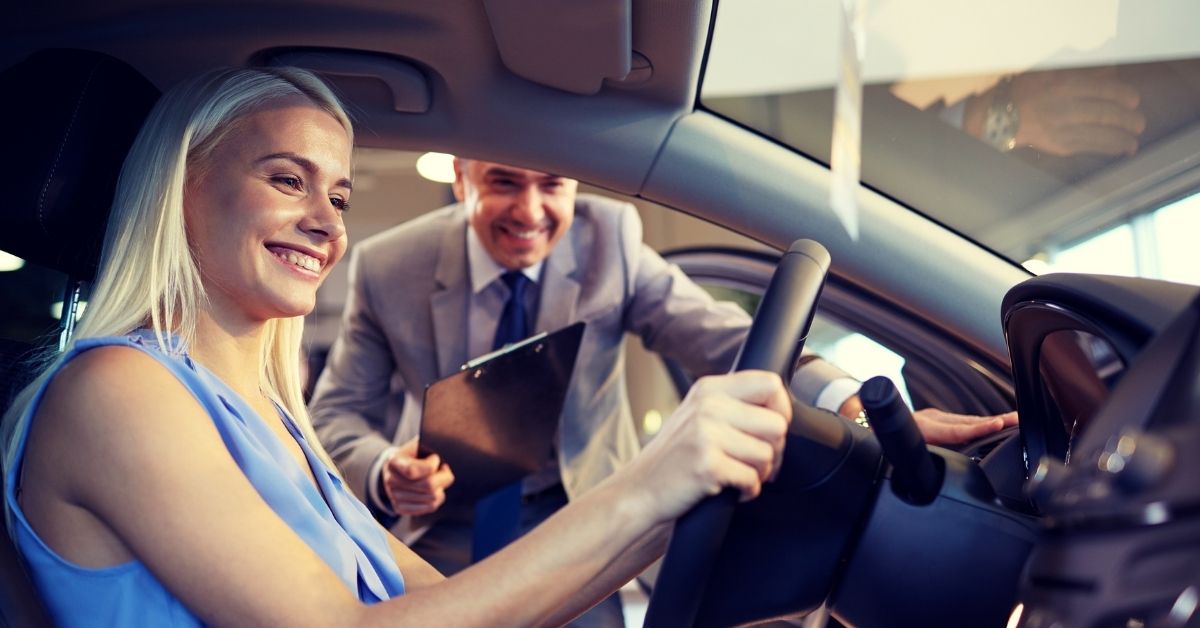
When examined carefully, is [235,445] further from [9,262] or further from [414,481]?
[414,481]

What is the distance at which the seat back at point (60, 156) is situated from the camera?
1.10m

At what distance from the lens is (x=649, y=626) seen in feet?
2.56

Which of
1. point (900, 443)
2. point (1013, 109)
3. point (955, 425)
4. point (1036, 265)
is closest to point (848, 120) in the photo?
point (1013, 109)

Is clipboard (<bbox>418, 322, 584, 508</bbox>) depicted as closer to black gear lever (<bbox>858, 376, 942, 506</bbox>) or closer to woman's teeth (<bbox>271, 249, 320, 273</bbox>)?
woman's teeth (<bbox>271, 249, 320, 273</bbox>)

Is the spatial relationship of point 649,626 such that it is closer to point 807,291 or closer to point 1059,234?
point 807,291

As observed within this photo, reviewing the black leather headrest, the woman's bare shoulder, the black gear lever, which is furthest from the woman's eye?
the black gear lever

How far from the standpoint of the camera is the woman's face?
1.18 m

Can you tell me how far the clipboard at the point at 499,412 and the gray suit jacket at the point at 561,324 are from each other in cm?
21

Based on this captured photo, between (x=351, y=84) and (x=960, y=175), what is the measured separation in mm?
811

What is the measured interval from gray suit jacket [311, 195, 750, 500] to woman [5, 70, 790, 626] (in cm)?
89

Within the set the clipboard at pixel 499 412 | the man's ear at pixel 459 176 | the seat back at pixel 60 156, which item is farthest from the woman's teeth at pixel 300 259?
the man's ear at pixel 459 176

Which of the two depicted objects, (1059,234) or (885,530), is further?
(1059,234)

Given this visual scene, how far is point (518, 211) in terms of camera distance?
2.17 metres

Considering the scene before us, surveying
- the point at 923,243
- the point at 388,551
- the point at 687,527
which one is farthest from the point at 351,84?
the point at 687,527
